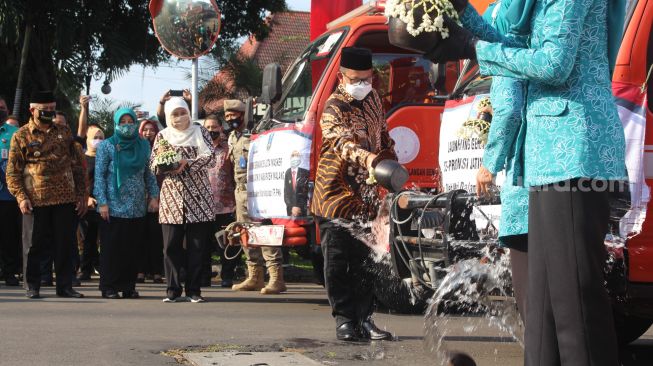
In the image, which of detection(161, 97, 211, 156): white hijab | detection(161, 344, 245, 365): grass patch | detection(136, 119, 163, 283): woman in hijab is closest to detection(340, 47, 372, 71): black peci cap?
detection(161, 344, 245, 365): grass patch

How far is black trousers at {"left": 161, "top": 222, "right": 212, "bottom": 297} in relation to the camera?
10.7m

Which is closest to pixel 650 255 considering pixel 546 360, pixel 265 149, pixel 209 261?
pixel 546 360

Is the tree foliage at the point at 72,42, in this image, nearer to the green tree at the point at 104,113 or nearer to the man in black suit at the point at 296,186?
the green tree at the point at 104,113

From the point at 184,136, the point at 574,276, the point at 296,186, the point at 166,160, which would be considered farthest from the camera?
the point at 184,136

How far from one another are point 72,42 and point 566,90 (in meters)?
19.3

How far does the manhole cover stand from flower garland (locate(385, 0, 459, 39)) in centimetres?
278

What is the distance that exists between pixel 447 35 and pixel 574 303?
1058mm

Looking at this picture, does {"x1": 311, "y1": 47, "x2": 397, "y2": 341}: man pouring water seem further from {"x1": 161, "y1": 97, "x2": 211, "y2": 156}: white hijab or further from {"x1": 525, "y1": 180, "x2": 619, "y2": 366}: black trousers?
{"x1": 525, "y1": 180, "x2": 619, "y2": 366}: black trousers

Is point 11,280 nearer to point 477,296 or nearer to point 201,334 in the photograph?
point 201,334

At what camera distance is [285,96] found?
1102 cm

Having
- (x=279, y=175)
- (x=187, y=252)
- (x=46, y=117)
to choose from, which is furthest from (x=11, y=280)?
(x=279, y=175)

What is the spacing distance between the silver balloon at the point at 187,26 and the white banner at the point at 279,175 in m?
2.55

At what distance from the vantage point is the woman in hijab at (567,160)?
12.8 ft

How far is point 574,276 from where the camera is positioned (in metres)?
3.90
